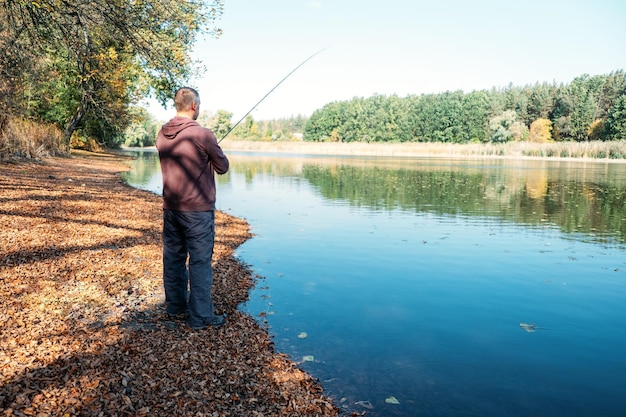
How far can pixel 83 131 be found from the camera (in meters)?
41.8

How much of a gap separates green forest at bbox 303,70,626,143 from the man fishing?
82832 mm

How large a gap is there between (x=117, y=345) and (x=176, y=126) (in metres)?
2.23

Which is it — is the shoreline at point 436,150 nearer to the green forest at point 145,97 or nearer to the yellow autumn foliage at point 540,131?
the green forest at point 145,97

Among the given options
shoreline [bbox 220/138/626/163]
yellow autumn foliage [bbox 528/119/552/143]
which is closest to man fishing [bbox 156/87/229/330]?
shoreline [bbox 220/138/626/163]

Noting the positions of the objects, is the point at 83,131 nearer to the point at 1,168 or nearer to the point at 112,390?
the point at 1,168

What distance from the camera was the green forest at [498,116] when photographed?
84.6m

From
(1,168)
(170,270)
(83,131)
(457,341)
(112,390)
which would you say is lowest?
(457,341)

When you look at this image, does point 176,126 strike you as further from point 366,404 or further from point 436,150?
point 436,150

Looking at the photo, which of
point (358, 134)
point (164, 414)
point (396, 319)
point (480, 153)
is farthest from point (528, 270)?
point (358, 134)

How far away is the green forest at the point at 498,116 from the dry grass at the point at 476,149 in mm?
20885

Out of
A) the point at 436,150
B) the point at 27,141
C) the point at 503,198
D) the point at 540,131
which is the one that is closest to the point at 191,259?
the point at 503,198

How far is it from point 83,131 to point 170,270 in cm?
4189

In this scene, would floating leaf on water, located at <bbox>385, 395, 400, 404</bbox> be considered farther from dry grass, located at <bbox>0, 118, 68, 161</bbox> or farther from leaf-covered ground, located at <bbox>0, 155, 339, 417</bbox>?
dry grass, located at <bbox>0, 118, 68, 161</bbox>

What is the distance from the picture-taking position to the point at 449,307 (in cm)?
695
